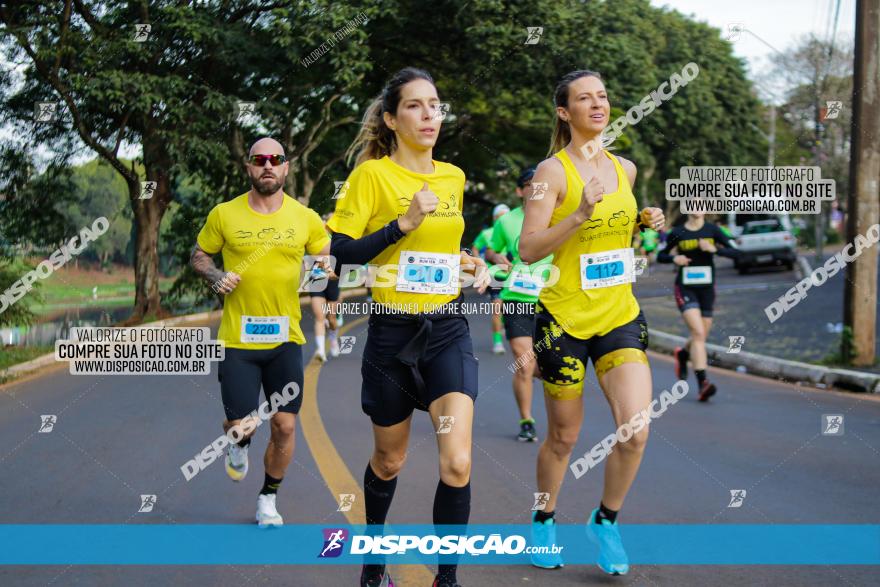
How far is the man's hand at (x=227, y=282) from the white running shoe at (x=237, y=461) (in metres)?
0.97

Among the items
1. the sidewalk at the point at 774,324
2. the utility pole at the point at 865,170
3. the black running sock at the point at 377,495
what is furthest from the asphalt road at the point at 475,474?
the sidewalk at the point at 774,324

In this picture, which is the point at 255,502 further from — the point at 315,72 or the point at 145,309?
the point at 315,72

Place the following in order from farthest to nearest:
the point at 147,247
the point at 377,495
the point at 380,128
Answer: the point at 147,247 < the point at 380,128 < the point at 377,495

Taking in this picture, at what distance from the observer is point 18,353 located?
1508 centimetres

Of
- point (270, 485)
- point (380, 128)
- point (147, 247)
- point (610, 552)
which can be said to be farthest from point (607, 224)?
point (147, 247)

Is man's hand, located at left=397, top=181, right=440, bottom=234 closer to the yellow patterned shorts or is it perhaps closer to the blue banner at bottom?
the yellow patterned shorts

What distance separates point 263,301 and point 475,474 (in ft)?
6.73

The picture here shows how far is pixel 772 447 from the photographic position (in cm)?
781

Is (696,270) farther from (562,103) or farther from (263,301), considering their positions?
(562,103)

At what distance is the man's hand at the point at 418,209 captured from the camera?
13.1 feet

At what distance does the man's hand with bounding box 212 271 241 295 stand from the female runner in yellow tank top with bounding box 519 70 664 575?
1.74 metres

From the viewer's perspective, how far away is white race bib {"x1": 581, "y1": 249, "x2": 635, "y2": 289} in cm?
464

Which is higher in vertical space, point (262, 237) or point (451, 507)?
point (262, 237)

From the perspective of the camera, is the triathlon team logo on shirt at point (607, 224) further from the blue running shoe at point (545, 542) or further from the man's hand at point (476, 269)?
the blue running shoe at point (545, 542)
